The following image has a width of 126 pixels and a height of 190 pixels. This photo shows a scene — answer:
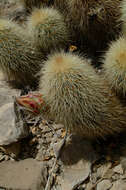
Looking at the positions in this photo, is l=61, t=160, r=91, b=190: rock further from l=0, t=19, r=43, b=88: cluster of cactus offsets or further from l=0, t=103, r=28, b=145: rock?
A: l=0, t=19, r=43, b=88: cluster of cactus offsets

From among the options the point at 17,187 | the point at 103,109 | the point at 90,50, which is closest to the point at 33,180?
the point at 17,187

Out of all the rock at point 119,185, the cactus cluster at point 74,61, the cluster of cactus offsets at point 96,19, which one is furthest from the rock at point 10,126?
the cluster of cactus offsets at point 96,19

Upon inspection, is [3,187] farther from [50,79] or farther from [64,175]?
[50,79]

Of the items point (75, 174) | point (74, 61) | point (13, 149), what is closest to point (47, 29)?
point (74, 61)

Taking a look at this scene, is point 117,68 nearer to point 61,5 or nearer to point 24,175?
point 24,175

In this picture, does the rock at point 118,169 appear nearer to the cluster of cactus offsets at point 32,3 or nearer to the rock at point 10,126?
the rock at point 10,126

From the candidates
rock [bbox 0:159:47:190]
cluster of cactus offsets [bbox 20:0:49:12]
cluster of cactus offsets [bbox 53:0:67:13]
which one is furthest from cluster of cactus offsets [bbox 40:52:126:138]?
cluster of cactus offsets [bbox 20:0:49:12]
